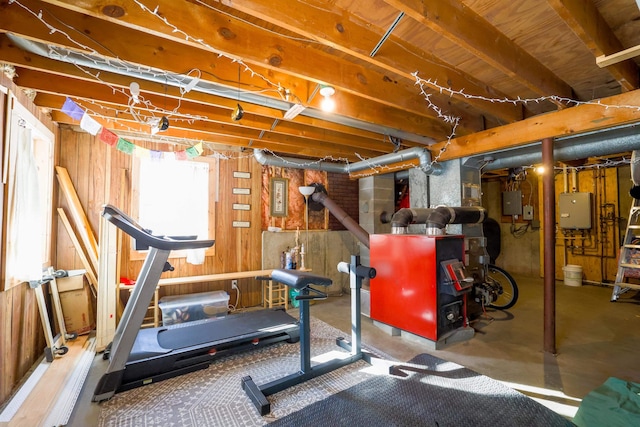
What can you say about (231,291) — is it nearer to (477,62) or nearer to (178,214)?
(178,214)

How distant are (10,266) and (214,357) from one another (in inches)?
67.3

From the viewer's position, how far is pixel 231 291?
4324 millimetres

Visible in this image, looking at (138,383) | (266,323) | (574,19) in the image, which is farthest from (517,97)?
(138,383)

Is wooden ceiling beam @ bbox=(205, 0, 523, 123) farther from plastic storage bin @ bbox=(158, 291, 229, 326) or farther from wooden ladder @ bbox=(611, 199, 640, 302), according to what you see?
wooden ladder @ bbox=(611, 199, 640, 302)

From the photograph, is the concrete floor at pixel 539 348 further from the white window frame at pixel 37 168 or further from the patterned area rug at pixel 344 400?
the white window frame at pixel 37 168

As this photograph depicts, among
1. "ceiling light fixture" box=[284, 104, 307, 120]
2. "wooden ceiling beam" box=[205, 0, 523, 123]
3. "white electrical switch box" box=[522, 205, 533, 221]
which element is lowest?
"white electrical switch box" box=[522, 205, 533, 221]

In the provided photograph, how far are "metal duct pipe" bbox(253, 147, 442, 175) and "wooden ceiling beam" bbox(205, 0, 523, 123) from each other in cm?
121

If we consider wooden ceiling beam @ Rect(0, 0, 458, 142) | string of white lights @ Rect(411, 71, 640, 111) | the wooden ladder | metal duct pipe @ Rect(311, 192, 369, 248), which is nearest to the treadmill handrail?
wooden ceiling beam @ Rect(0, 0, 458, 142)

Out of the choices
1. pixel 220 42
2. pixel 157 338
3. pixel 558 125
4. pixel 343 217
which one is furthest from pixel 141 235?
pixel 558 125

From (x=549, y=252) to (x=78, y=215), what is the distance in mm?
5097

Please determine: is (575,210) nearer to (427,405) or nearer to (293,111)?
(427,405)

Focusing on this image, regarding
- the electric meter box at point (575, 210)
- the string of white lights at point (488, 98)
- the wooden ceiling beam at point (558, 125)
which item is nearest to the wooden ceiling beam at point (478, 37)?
the string of white lights at point (488, 98)

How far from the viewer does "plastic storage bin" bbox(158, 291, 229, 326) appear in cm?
344

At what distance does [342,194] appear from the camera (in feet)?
18.3
